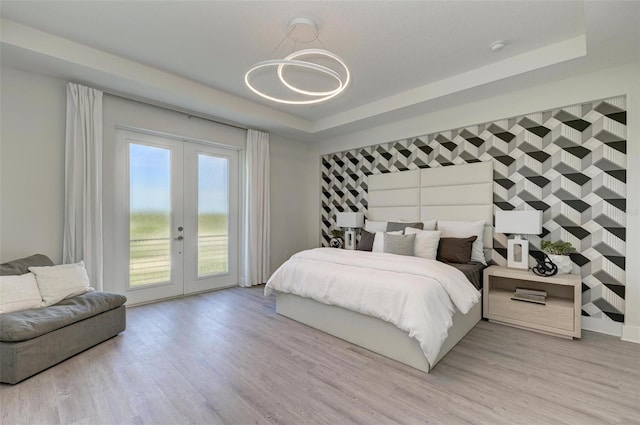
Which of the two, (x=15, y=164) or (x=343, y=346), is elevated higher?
(x=15, y=164)

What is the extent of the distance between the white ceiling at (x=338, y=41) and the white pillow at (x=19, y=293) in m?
2.11

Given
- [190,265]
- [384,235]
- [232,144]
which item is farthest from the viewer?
[232,144]

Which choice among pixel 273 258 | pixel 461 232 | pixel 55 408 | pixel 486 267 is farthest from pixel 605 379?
pixel 273 258

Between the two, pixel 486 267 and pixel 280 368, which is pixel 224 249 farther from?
pixel 486 267

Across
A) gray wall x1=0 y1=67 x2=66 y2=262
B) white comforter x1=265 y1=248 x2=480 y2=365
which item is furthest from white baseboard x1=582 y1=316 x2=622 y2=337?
gray wall x1=0 y1=67 x2=66 y2=262

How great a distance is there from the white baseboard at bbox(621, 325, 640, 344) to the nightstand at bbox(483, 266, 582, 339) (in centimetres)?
45

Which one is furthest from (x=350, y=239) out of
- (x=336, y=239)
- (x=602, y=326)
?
(x=602, y=326)

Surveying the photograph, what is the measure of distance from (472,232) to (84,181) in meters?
4.76

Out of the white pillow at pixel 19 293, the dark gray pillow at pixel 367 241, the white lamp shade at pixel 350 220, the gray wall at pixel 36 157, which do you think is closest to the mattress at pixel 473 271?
the dark gray pillow at pixel 367 241

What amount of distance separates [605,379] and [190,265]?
15.8ft

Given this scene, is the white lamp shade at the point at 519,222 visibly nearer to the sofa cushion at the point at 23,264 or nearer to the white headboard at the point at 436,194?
the white headboard at the point at 436,194

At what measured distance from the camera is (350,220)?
5070 mm

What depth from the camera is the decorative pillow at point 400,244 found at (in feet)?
12.1

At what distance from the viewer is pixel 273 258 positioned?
5.59 m
